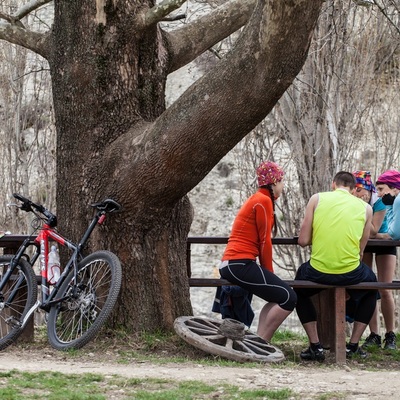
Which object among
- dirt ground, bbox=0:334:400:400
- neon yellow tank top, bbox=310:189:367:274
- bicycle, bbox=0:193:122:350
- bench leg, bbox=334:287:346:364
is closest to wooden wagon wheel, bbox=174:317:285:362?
dirt ground, bbox=0:334:400:400

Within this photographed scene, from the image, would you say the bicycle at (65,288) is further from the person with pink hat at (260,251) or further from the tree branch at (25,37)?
the tree branch at (25,37)

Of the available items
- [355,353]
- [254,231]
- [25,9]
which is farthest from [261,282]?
[25,9]

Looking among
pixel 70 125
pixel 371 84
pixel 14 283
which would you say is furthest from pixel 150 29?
pixel 371 84

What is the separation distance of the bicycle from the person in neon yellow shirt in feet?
5.92

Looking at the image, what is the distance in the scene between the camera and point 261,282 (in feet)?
26.5

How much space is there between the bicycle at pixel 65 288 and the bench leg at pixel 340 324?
80.2 inches

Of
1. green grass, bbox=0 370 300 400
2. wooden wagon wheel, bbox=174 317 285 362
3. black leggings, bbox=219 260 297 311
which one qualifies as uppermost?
black leggings, bbox=219 260 297 311

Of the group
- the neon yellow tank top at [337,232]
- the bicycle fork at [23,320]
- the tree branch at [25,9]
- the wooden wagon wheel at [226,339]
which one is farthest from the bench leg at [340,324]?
the tree branch at [25,9]

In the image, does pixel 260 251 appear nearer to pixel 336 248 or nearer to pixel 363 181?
pixel 336 248

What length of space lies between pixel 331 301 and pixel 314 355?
74cm

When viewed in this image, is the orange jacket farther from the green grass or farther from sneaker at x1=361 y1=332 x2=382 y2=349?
the green grass

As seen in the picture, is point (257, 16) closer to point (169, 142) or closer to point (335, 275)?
point (169, 142)

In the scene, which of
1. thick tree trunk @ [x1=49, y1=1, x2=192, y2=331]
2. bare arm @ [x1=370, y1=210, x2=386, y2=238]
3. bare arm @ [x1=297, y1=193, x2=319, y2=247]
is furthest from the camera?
bare arm @ [x1=370, y1=210, x2=386, y2=238]

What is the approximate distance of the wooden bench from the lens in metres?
8.30
